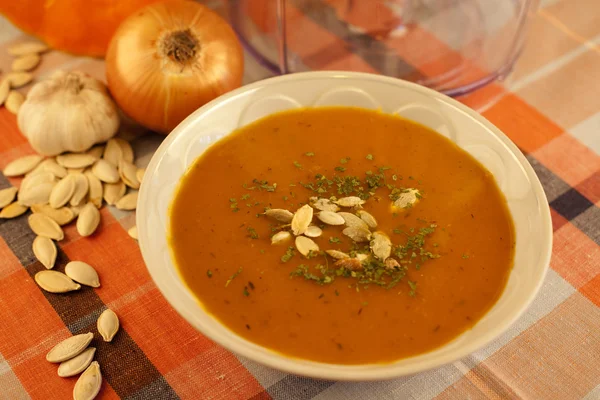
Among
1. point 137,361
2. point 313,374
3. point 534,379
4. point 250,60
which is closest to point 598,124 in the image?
point 534,379

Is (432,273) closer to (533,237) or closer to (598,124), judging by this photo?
(533,237)

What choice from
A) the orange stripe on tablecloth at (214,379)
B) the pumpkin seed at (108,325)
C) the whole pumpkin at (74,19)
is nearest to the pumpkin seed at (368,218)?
the orange stripe on tablecloth at (214,379)

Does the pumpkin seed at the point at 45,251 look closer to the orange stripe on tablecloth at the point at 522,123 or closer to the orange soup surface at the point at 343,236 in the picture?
the orange soup surface at the point at 343,236

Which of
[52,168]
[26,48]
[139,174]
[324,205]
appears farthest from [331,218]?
[26,48]

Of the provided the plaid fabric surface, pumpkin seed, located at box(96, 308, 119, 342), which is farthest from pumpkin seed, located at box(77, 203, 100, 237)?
pumpkin seed, located at box(96, 308, 119, 342)

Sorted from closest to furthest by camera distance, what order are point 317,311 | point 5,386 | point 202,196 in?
1. point 317,311
2. point 5,386
3. point 202,196

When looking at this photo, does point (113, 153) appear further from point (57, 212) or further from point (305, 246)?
point (305, 246)

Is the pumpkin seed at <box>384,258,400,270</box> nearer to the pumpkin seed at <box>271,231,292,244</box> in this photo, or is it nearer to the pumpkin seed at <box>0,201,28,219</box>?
the pumpkin seed at <box>271,231,292,244</box>
